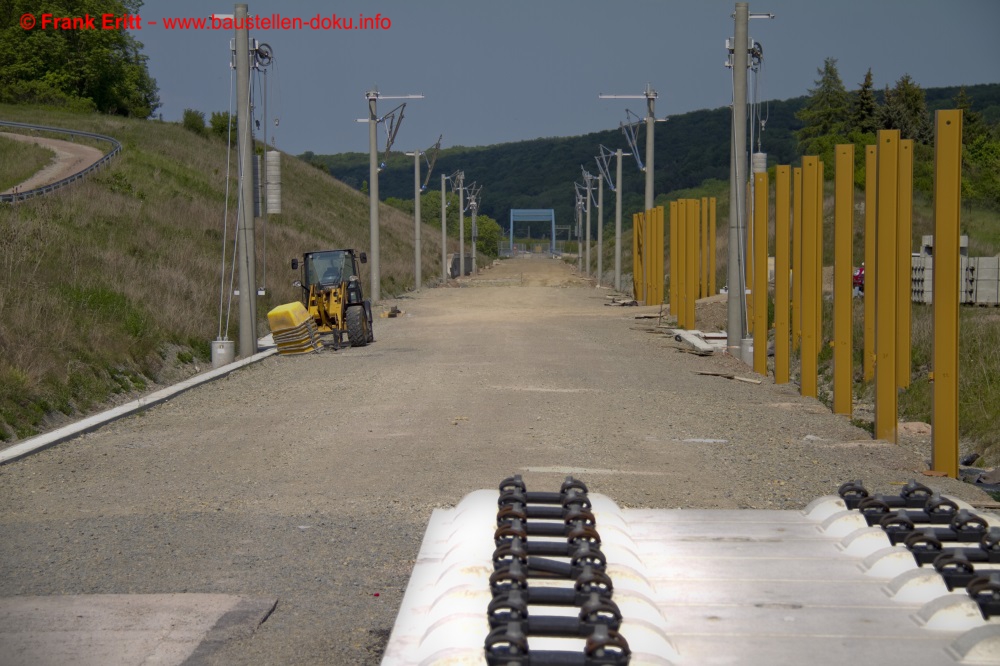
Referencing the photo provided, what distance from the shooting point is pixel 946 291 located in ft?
33.7

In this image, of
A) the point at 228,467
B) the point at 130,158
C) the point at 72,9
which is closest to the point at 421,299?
the point at 130,158

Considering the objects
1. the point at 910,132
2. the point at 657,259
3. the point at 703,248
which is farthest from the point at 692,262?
the point at 910,132

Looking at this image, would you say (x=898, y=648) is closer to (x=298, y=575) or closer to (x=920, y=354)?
(x=298, y=575)

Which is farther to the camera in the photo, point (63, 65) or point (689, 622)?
point (63, 65)

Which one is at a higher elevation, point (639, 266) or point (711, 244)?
point (711, 244)

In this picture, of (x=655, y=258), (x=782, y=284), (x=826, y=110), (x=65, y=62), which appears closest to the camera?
(x=782, y=284)

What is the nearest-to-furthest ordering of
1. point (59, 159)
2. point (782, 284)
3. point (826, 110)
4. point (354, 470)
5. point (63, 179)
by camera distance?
1. point (354, 470)
2. point (782, 284)
3. point (63, 179)
4. point (59, 159)
5. point (826, 110)

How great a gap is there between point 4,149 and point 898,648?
59395 mm

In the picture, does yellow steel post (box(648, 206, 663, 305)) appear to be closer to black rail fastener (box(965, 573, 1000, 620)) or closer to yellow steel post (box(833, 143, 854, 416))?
yellow steel post (box(833, 143, 854, 416))

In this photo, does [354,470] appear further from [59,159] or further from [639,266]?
[59,159]

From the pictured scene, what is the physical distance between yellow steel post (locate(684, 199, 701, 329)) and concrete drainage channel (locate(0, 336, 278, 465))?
13107 mm

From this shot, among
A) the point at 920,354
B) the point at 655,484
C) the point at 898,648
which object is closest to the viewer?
the point at 898,648

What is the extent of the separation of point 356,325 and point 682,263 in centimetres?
1120

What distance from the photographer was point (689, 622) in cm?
253
